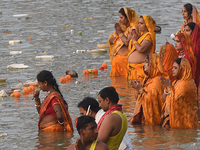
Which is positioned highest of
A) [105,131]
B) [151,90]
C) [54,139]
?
[105,131]

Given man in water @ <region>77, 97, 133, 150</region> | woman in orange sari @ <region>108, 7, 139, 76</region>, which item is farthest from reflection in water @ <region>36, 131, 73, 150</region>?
woman in orange sari @ <region>108, 7, 139, 76</region>

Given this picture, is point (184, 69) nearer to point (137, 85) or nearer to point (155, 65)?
point (155, 65)

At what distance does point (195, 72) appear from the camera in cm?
843

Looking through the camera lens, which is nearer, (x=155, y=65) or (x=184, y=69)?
(x=184, y=69)

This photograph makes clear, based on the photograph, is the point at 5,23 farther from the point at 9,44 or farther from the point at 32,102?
the point at 32,102

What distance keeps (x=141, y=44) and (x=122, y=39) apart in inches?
54.2

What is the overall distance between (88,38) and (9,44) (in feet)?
9.70

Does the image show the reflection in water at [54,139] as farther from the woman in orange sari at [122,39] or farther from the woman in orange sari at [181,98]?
the woman in orange sari at [122,39]

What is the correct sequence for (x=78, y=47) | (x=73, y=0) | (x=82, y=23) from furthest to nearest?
1. (x=73, y=0)
2. (x=82, y=23)
3. (x=78, y=47)

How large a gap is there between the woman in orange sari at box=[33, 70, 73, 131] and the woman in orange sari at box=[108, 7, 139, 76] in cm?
424

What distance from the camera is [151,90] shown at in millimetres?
7613

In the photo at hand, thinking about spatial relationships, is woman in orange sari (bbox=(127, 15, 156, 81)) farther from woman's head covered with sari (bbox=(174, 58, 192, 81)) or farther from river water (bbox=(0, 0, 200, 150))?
woman's head covered with sari (bbox=(174, 58, 192, 81))

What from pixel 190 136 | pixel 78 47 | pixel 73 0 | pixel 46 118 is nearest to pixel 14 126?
pixel 46 118

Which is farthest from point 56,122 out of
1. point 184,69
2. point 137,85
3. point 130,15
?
point 130,15
